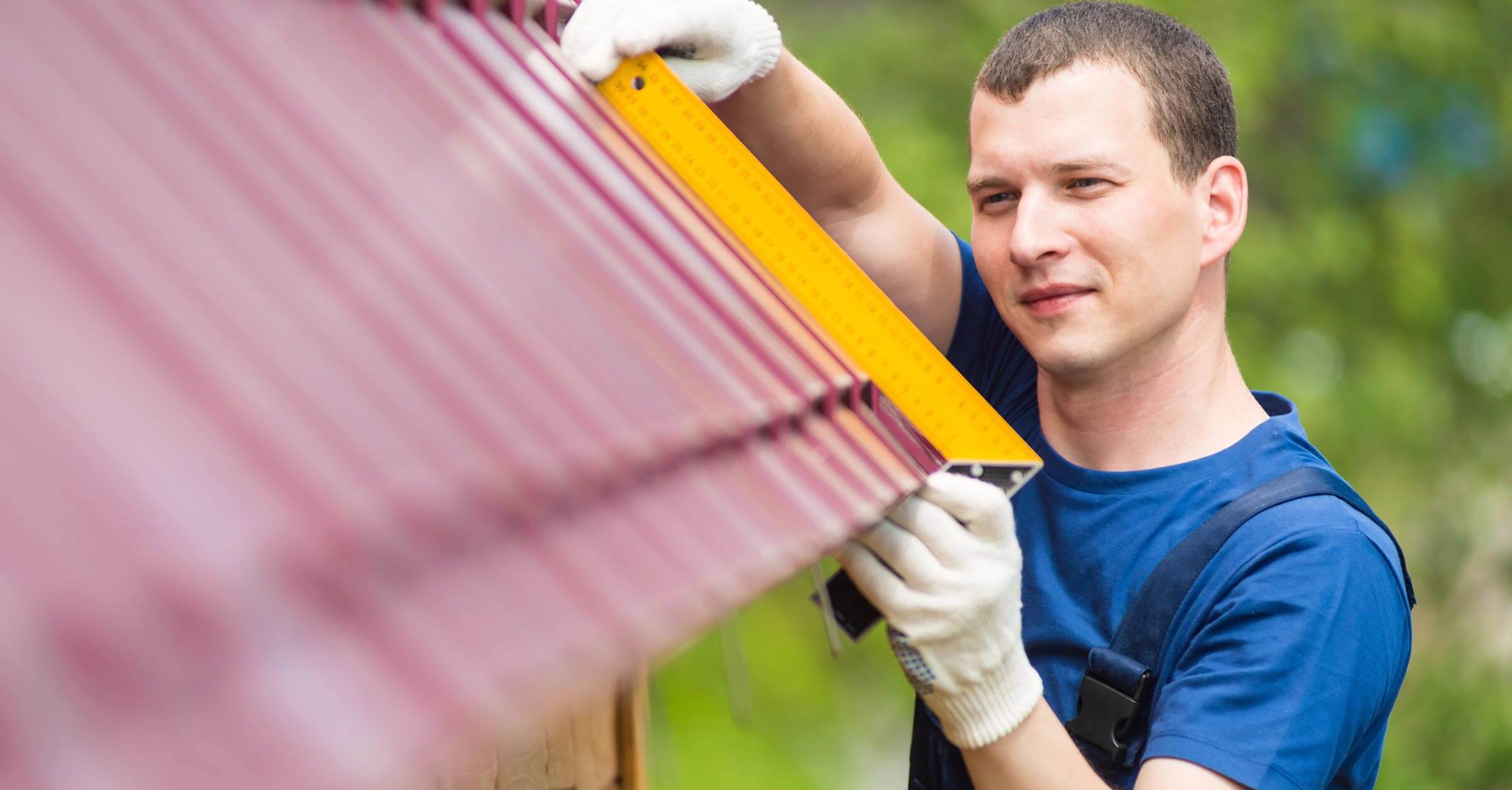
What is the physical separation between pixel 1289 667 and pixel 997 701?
17.5 inches

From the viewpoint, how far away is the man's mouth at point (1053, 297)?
90.8 inches

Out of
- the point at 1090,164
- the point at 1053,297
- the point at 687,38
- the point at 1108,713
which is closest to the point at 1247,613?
the point at 1108,713

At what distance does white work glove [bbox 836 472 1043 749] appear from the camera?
1910 mm

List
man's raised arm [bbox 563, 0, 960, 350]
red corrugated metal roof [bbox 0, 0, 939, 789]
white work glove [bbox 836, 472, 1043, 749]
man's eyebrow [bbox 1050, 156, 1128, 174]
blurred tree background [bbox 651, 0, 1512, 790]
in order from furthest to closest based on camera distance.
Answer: blurred tree background [bbox 651, 0, 1512, 790] → man's eyebrow [bbox 1050, 156, 1128, 174] → man's raised arm [bbox 563, 0, 960, 350] → white work glove [bbox 836, 472, 1043, 749] → red corrugated metal roof [bbox 0, 0, 939, 789]

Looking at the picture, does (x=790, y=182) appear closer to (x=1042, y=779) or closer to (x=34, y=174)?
(x=1042, y=779)

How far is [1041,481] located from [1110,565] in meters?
0.28

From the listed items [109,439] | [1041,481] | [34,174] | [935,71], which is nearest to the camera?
[109,439]

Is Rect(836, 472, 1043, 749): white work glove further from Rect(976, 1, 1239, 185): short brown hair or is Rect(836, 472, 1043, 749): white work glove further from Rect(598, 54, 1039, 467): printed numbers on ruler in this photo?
Rect(976, 1, 1239, 185): short brown hair

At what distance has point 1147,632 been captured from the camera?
2152 millimetres

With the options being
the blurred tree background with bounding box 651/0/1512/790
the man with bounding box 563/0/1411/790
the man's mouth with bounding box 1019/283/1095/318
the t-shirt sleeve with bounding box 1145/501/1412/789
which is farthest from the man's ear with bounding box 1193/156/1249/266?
the blurred tree background with bounding box 651/0/1512/790

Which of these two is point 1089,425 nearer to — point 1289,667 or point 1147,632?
point 1147,632

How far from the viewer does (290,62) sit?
135 centimetres

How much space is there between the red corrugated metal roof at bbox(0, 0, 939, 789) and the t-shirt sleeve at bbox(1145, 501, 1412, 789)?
721mm

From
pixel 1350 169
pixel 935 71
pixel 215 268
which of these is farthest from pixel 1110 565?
pixel 1350 169
